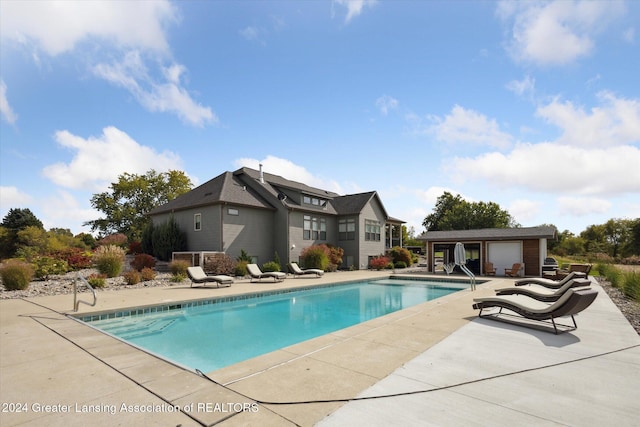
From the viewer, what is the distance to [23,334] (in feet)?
20.3

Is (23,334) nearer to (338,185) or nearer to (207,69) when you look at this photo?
(207,69)

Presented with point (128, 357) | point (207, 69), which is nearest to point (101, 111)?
point (207, 69)

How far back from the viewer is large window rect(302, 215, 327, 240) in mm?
24969

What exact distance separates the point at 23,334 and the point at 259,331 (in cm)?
454

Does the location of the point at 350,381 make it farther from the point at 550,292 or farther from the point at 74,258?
the point at 74,258

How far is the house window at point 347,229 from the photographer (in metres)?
27.4

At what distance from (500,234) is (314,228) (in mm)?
12718

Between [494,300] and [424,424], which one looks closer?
[424,424]

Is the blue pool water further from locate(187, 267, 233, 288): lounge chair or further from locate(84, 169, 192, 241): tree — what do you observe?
locate(84, 169, 192, 241): tree

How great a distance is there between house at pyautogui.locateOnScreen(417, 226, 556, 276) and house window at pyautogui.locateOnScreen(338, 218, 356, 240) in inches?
250

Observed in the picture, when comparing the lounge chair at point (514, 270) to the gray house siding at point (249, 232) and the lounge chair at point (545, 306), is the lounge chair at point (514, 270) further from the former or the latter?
the gray house siding at point (249, 232)

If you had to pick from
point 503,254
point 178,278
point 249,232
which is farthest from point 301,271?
point 503,254

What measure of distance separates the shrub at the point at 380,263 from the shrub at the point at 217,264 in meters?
11.6

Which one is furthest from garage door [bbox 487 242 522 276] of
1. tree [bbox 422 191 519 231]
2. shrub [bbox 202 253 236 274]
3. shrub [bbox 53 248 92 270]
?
tree [bbox 422 191 519 231]
